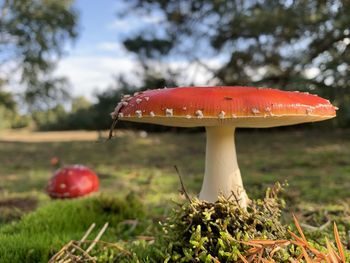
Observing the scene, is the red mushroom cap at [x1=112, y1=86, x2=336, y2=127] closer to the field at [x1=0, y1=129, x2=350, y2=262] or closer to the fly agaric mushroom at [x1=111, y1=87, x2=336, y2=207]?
the fly agaric mushroom at [x1=111, y1=87, x2=336, y2=207]

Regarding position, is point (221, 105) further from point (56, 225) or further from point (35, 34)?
point (35, 34)

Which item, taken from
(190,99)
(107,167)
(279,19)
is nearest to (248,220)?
(190,99)

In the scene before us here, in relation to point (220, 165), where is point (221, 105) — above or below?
above

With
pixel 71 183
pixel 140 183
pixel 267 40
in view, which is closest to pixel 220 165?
pixel 71 183

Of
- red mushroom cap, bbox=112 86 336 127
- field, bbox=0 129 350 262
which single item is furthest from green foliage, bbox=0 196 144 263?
red mushroom cap, bbox=112 86 336 127

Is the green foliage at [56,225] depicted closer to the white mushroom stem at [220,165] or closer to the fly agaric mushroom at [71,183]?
the white mushroom stem at [220,165]

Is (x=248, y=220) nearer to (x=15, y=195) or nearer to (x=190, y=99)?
(x=190, y=99)
